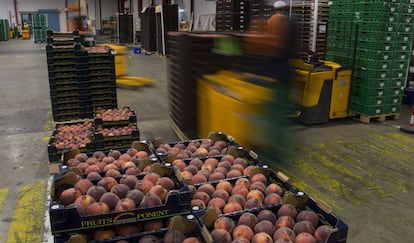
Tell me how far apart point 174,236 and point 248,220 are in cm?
44

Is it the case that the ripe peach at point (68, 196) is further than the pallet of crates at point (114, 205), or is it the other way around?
the ripe peach at point (68, 196)

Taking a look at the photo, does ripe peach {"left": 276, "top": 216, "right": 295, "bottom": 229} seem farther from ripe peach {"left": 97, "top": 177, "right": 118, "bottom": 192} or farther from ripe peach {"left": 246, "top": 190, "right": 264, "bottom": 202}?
ripe peach {"left": 97, "top": 177, "right": 118, "bottom": 192}

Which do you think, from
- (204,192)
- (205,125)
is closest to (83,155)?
(204,192)

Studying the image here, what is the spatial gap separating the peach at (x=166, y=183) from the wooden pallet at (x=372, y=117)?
18.4ft

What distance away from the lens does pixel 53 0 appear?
3622 centimetres

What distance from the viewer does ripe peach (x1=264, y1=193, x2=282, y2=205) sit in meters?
2.43

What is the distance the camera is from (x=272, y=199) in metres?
2.44

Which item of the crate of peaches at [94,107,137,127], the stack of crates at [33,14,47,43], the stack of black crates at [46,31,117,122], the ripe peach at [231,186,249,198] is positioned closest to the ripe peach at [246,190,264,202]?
the ripe peach at [231,186,249,198]

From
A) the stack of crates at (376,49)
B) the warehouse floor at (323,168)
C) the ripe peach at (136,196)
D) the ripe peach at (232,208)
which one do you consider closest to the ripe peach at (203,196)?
the ripe peach at (232,208)

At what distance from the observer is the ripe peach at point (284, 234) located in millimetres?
2057

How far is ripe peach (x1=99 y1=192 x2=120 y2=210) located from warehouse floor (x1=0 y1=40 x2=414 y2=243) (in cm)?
149

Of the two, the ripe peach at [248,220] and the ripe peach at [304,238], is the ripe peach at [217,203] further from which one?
the ripe peach at [304,238]

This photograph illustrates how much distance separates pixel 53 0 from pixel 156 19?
76.1ft

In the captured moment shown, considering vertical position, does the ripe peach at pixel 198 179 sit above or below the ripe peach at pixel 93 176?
below
